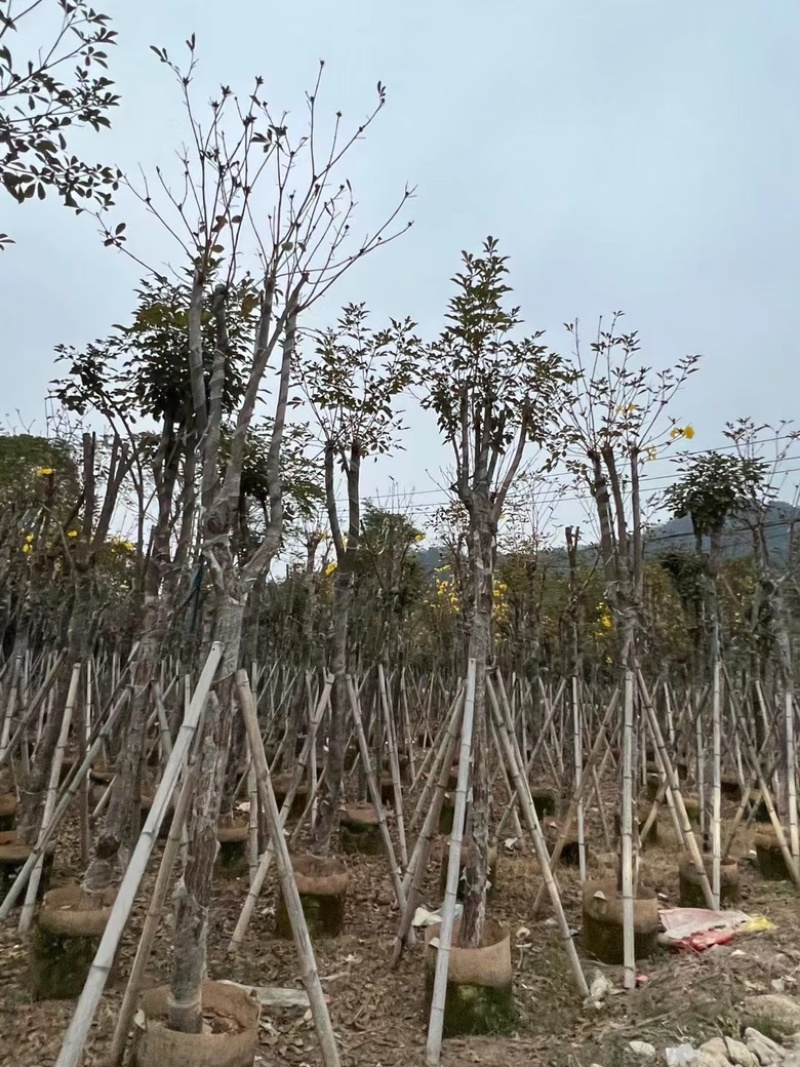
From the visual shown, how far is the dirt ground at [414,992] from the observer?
11.3ft

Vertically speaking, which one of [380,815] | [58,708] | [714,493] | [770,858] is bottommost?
[770,858]

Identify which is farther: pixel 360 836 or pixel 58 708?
pixel 360 836

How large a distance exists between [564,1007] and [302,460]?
190 inches

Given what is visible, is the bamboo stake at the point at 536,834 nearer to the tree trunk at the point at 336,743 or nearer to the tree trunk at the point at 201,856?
the tree trunk at the point at 336,743

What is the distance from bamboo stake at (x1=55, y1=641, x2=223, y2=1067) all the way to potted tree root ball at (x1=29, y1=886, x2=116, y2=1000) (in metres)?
1.06

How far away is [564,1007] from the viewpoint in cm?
398

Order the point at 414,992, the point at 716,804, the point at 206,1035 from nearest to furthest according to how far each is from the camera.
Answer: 1. the point at 206,1035
2. the point at 414,992
3. the point at 716,804

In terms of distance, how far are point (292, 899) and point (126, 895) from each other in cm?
74

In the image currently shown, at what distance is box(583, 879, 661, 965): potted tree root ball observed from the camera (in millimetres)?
4555

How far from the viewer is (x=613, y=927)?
4.56 metres

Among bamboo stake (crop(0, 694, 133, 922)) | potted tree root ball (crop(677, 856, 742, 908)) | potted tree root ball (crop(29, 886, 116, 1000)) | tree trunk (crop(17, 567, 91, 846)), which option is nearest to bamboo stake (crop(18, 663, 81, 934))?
bamboo stake (crop(0, 694, 133, 922))

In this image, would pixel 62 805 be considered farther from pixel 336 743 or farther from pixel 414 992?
pixel 414 992

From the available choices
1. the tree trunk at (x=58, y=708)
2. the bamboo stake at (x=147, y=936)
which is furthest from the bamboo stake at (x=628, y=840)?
the tree trunk at (x=58, y=708)

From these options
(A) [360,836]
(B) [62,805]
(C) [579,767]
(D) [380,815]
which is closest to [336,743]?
(D) [380,815]
